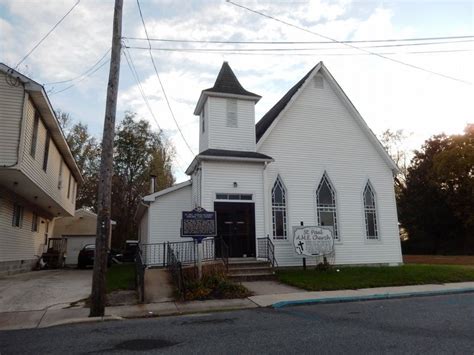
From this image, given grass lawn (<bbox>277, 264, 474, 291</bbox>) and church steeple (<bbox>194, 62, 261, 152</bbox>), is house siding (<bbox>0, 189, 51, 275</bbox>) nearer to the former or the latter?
church steeple (<bbox>194, 62, 261, 152</bbox>)

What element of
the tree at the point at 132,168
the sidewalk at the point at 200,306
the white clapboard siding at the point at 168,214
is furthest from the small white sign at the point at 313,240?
the tree at the point at 132,168

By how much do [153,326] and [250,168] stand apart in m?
9.54

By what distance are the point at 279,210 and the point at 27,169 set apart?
32.5 ft

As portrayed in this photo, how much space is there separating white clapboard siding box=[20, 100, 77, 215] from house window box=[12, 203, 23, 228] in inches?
60.5

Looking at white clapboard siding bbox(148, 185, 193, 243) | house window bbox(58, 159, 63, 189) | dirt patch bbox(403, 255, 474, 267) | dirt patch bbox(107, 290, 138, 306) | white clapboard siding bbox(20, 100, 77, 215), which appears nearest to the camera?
dirt patch bbox(107, 290, 138, 306)

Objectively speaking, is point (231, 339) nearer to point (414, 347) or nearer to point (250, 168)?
point (414, 347)

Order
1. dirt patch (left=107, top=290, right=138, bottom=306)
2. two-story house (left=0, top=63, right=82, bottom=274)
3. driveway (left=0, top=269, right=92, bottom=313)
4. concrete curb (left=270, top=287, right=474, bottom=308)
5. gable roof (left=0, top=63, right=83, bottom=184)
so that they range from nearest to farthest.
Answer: concrete curb (left=270, top=287, right=474, bottom=308), driveway (left=0, top=269, right=92, bottom=313), dirt patch (left=107, top=290, right=138, bottom=306), two-story house (left=0, top=63, right=82, bottom=274), gable roof (left=0, top=63, right=83, bottom=184)

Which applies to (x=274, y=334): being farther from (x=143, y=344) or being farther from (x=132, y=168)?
(x=132, y=168)

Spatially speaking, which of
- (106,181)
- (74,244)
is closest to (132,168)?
(74,244)

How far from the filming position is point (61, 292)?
12.0 meters

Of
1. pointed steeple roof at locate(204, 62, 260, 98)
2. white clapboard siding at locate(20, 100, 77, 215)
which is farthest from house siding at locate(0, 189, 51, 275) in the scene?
pointed steeple roof at locate(204, 62, 260, 98)

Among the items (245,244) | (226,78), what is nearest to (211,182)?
(245,244)

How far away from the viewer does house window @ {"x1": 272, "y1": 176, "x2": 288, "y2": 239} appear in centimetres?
1659

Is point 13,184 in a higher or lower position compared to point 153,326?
higher
